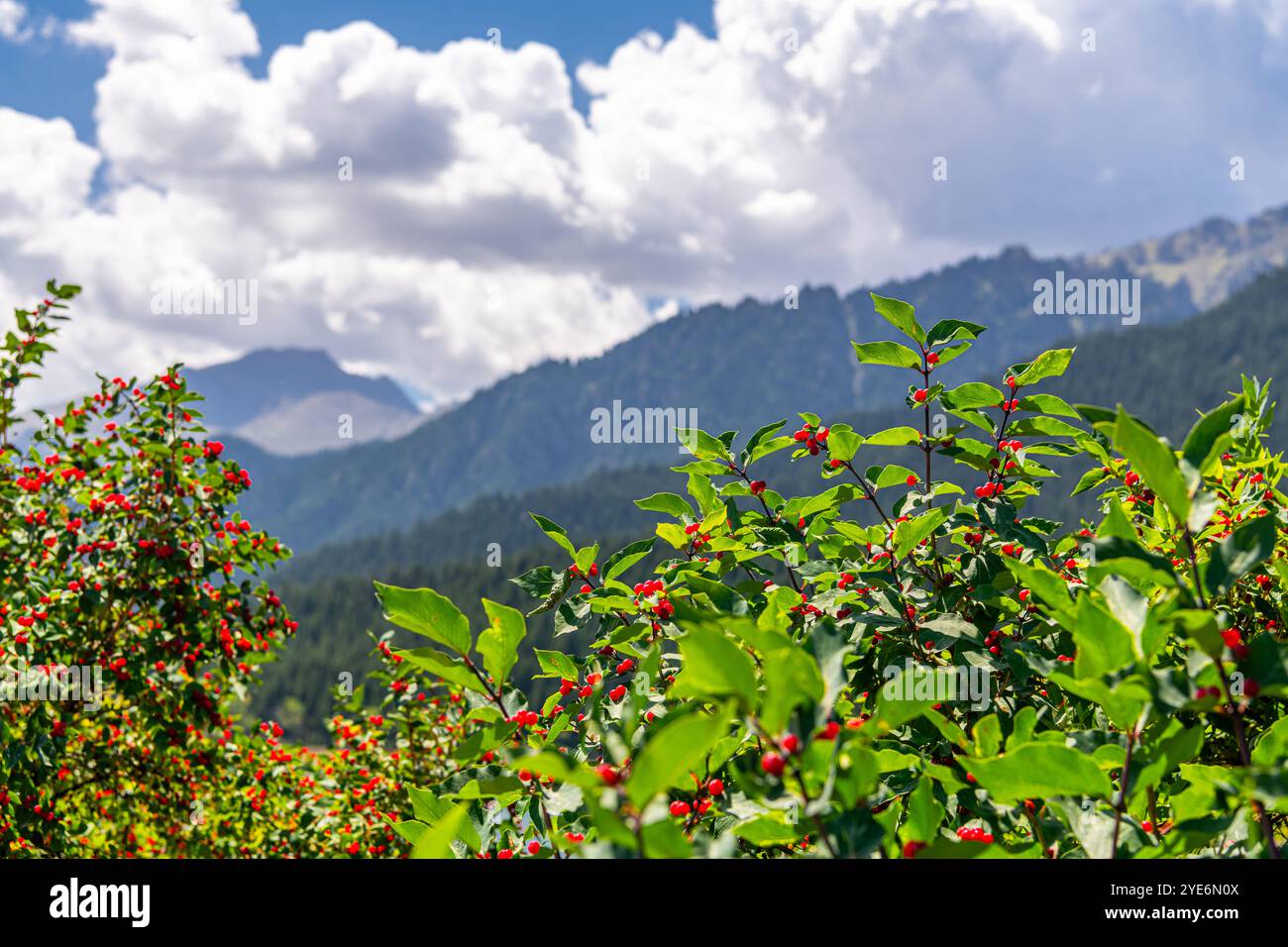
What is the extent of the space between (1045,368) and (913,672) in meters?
1.49

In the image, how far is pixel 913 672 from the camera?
6.18ft

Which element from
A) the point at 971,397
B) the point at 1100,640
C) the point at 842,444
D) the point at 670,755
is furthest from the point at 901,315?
the point at 670,755

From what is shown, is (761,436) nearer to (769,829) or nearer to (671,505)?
(671,505)

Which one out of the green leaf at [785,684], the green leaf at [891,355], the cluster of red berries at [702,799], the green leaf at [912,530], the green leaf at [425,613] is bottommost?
the cluster of red berries at [702,799]

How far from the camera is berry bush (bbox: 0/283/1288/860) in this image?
1.27m

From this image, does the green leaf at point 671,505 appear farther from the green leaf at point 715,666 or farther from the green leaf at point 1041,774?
the green leaf at point 715,666

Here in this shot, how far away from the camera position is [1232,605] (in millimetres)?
3188

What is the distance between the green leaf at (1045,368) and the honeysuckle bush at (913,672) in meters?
0.01

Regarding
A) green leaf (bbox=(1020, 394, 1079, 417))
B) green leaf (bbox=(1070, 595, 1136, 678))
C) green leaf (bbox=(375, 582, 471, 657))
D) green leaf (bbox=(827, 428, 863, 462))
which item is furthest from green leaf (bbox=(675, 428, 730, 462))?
green leaf (bbox=(1070, 595, 1136, 678))

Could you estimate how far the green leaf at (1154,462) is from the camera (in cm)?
124

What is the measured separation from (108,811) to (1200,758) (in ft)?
32.2

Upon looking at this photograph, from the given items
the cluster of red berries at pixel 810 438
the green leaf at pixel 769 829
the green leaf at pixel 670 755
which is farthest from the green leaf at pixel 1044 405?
the green leaf at pixel 670 755
